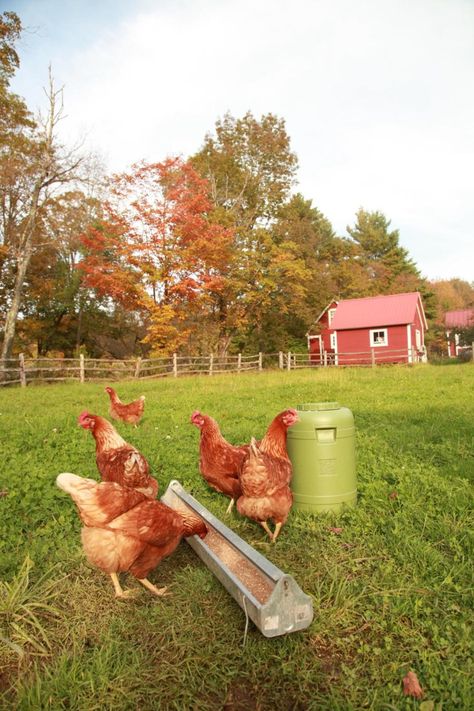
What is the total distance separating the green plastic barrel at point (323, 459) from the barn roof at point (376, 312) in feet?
93.2

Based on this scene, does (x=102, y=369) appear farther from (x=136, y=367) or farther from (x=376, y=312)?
(x=376, y=312)

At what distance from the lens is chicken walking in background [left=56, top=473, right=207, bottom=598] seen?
9.20ft

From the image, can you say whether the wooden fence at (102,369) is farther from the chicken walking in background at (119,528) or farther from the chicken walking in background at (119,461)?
the chicken walking in background at (119,528)

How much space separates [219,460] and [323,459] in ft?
3.34

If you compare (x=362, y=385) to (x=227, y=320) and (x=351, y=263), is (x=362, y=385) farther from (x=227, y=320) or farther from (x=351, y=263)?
(x=351, y=263)

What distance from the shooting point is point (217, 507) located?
4.60 metres

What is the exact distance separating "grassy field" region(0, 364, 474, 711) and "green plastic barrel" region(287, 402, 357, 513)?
0.48ft

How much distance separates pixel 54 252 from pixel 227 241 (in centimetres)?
1131

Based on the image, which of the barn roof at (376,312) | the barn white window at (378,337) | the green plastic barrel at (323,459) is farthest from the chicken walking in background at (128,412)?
the barn white window at (378,337)

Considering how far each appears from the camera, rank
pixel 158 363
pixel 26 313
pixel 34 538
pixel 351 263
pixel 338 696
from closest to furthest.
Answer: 1. pixel 338 696
2. pixel 34 538
3. pixel 158 363
4. pixel 26 313
5. pixel 351 263

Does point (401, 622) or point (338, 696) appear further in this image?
point (401, 622)

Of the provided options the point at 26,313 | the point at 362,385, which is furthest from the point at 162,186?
the point at 362,385

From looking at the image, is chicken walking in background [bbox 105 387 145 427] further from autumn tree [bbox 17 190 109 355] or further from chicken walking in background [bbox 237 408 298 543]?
autumn tree [bbox 17 190 109 355]

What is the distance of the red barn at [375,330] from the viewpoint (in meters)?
30.6
